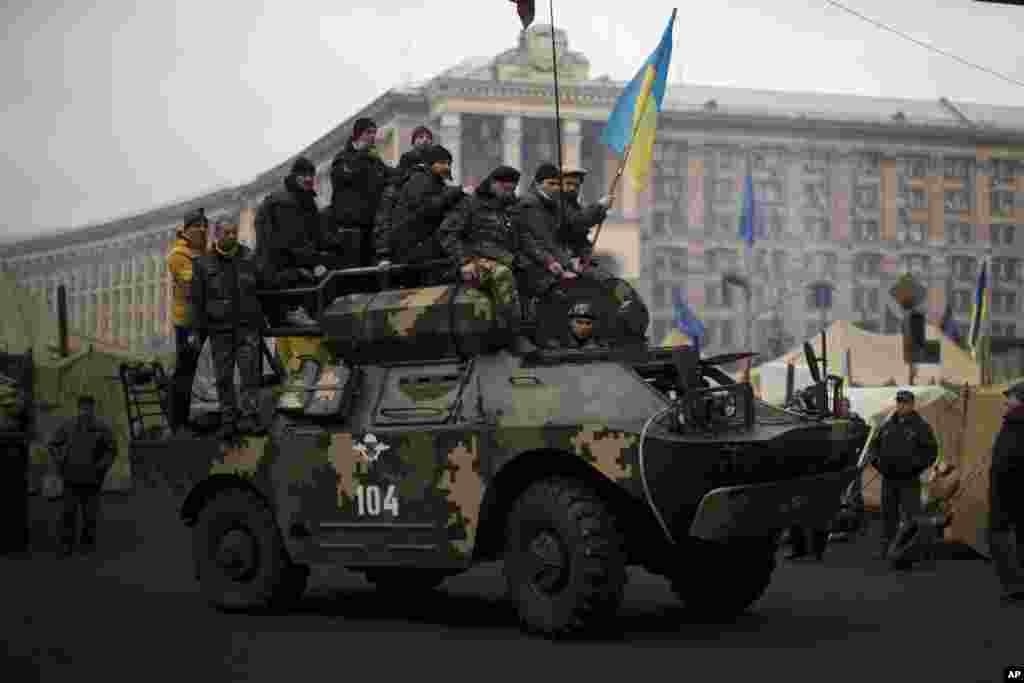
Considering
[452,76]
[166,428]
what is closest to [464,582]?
[166,428]

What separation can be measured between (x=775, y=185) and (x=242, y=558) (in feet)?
288

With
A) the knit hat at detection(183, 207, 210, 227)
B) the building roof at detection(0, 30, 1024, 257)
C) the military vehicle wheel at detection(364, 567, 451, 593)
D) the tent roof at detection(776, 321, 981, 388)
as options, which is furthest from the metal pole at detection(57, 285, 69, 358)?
the building roof at detection(0, 30, 1024, 257)

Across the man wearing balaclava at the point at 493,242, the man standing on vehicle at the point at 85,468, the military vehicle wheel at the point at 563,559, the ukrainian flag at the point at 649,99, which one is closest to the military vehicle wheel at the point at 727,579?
the military vehicle wheel at the point at 563,559

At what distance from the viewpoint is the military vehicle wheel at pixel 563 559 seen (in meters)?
11.0

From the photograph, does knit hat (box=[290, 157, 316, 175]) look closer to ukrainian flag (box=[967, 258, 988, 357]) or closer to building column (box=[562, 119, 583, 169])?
ukrainian flag (box=[967, 258, 988, 357])

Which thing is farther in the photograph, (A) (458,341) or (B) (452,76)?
(B) (452,76)

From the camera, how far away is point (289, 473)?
12.9 meters

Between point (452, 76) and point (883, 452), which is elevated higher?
point (452, 76)

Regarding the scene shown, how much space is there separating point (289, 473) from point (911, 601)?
15.5 ft

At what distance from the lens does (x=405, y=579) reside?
14453mm

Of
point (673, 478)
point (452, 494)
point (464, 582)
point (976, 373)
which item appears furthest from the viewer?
point (976, 373)

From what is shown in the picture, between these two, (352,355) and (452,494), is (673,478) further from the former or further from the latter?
(352,355)

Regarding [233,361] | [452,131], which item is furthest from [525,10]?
[452,131]

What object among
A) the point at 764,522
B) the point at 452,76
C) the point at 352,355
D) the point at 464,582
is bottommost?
the point at 464,582
